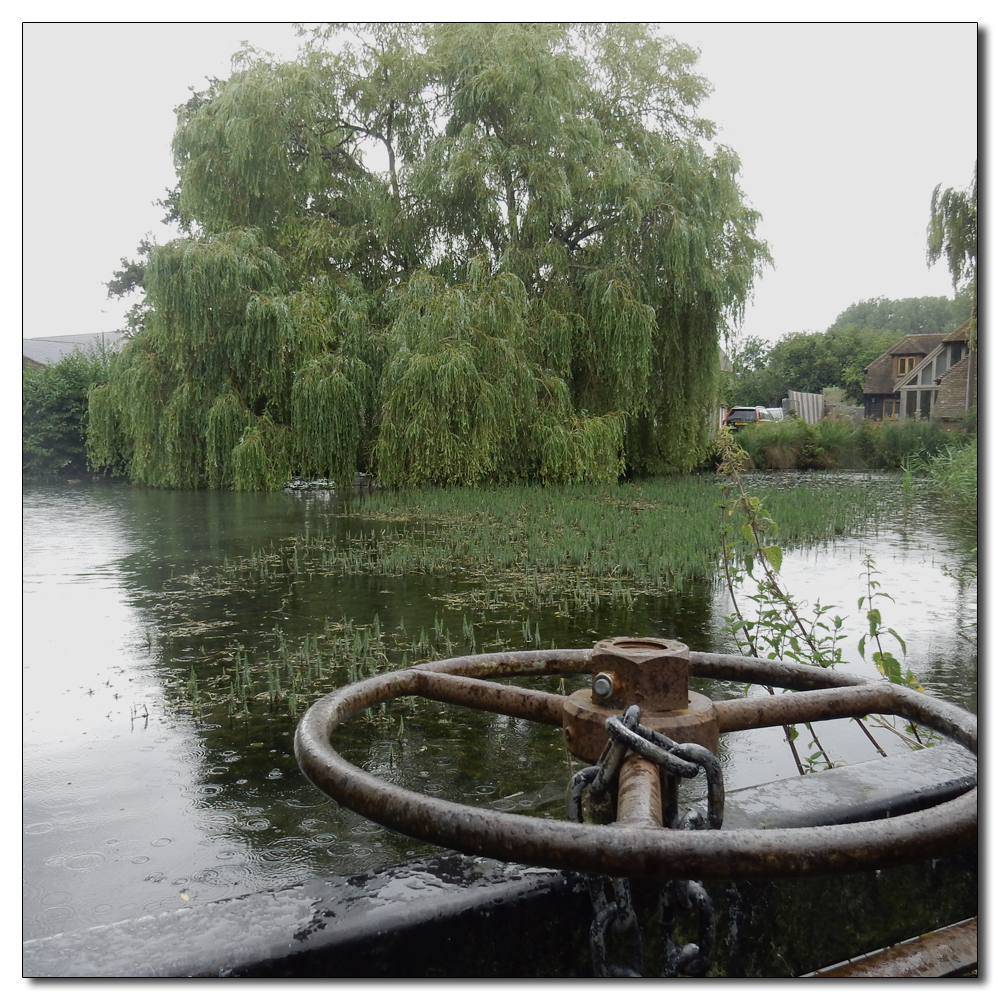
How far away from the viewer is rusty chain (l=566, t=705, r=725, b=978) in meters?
0.98

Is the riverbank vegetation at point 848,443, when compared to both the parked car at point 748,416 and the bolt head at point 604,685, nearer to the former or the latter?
the parked car at point 748,416

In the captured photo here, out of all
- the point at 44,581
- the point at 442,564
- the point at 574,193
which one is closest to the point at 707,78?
the point at 574,193

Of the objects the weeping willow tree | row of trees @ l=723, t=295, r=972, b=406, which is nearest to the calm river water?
row of trees @ l=723, t=295, r=972, b=406

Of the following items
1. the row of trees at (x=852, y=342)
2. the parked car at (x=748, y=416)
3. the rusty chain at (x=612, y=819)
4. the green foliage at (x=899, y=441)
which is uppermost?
the parked car at (x=748, y=416)

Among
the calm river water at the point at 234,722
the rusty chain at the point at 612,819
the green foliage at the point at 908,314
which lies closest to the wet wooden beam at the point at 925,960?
the rusty chain at the point at 612,819

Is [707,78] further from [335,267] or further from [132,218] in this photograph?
[132,218]

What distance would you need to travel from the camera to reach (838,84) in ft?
8.82

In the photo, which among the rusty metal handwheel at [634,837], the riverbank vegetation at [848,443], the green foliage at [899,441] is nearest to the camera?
the rusty metal handwheel at [634,837]

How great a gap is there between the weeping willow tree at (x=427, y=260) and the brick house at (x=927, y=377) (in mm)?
7211

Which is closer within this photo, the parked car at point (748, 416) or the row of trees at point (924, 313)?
the row of trees at point (924, 313)

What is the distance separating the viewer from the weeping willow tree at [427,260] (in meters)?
11.6

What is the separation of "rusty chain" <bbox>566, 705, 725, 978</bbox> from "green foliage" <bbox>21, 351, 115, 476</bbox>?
2045 mm

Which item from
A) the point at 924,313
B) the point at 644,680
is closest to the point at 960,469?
the point at 924,313

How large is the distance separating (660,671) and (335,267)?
43.6 ft
